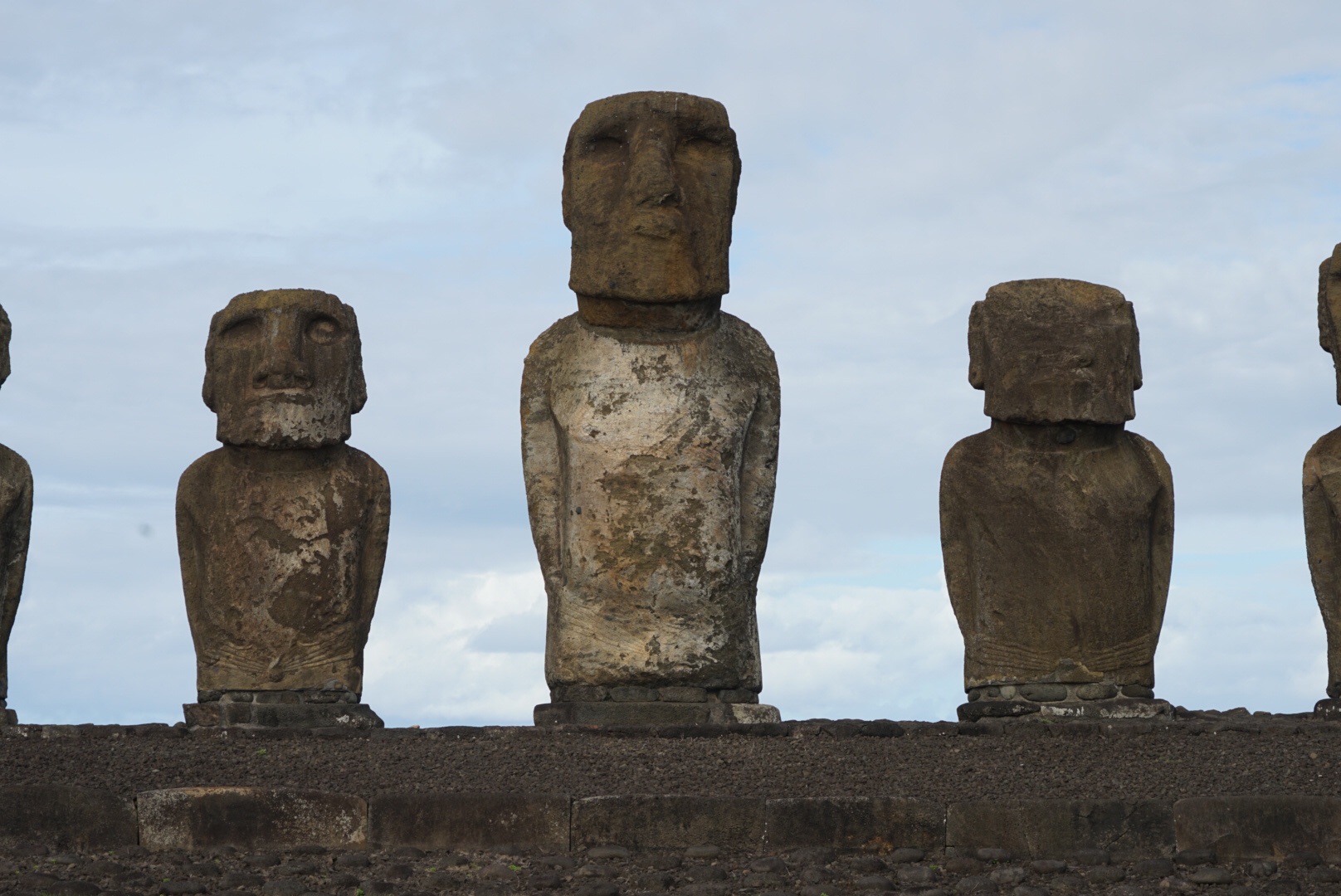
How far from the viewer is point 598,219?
1373cm

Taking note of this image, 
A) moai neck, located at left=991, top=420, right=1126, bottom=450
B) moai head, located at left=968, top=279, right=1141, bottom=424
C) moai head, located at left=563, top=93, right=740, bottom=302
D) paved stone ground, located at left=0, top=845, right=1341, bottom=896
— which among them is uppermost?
moai head, located at left=563, top=93, right=740, bottom=302

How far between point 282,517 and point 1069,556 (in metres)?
4.53

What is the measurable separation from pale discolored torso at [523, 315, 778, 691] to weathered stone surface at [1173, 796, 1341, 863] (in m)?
3.14

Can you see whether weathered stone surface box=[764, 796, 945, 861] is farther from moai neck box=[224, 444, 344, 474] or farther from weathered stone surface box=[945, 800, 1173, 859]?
moai neck box=[224, 444, 344, 474]

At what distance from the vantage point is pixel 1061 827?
442 inches

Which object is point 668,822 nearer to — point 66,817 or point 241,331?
point 66,817

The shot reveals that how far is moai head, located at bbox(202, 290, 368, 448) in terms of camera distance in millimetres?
14594

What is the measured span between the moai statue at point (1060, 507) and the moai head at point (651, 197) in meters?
1.76

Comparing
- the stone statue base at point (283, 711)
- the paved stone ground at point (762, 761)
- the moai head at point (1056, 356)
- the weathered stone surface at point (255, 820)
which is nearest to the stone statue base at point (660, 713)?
the paved stone ground at point (762, 761)

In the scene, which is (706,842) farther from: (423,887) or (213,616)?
(213,616)

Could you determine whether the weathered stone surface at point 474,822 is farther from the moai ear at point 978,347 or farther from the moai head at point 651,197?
the moai ear at point 978,347

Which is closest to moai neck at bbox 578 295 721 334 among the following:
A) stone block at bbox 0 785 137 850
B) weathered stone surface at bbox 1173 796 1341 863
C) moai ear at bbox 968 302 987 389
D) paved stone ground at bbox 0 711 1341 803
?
moai ear at bbox 968 302 987 389

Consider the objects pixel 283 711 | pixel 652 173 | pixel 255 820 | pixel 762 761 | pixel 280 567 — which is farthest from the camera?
pixel 280 567

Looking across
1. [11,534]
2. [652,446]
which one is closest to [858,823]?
[652,446]
